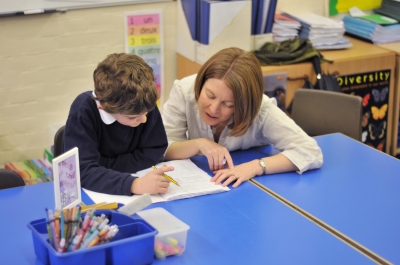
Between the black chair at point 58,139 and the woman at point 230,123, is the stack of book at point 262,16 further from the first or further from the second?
the black chair at point 58,139

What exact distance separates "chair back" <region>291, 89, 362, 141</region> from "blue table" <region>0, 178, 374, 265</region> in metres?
0.89

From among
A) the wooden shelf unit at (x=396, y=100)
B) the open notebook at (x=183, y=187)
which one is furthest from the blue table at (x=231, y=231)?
the wooden shelf unit at (x=396, y=100)

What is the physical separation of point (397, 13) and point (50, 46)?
8.07 feet

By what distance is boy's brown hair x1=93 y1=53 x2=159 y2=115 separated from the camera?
184 cm

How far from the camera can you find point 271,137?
239cm

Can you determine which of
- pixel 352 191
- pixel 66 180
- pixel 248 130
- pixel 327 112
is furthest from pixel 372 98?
pixel 66 180

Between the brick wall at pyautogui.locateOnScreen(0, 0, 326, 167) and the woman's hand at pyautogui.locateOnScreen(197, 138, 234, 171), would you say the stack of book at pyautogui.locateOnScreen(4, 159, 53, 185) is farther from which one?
the woman's hand at pyautogui.locateOnScreen(197, 138, 234, 171)

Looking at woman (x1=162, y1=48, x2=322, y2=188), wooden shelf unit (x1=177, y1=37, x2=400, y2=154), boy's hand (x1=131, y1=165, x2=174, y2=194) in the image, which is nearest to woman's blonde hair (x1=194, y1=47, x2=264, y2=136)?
woman (x1=162, y1=48, x2=322, y2=188)

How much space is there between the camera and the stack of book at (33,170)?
10.3 feet

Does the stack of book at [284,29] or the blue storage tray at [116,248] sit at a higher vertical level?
the stack of book at [284,29]

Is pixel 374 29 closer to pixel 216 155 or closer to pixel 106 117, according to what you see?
pixel 216 155

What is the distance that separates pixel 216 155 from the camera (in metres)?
2.24

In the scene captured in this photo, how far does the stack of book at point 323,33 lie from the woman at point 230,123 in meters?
1.53

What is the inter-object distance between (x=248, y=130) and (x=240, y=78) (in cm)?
33
